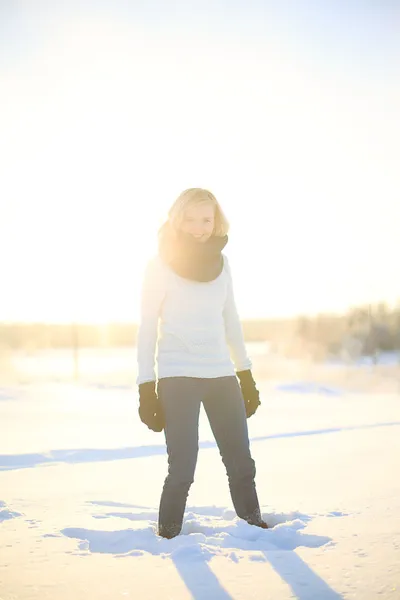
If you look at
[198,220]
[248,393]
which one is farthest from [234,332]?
[198,220]

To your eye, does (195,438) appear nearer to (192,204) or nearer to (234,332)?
(234,332)

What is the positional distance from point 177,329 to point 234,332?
41 centimetres

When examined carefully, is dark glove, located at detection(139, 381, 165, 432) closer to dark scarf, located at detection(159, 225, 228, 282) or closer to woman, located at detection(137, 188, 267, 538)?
woman, located at detection(137, 188, 267, 538)

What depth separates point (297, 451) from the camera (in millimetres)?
5578

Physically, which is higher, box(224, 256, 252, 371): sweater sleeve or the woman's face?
the woman's face

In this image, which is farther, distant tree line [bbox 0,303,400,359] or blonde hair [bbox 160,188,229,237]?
distant tree line [bbox 0,303,400,359]

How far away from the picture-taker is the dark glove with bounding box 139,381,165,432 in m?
2.77

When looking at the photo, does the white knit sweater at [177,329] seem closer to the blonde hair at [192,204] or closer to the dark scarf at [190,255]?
the dark scarf at [190,255]

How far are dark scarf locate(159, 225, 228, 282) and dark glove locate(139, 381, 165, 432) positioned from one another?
55cm

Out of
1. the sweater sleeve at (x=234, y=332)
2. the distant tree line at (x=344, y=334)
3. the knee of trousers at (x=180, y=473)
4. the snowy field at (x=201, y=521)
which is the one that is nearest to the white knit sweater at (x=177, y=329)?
the sweater sleeve at (x=234, y=332)

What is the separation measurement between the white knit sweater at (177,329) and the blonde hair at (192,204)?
0.21m

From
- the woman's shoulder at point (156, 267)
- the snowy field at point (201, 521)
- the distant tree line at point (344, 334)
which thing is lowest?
the distant tree line at point (344, 334)

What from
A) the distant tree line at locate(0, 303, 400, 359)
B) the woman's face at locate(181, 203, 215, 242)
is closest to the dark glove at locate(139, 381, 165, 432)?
the woman's face at locate(181, 203, 215, 242)

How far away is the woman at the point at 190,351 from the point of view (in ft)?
9.12
